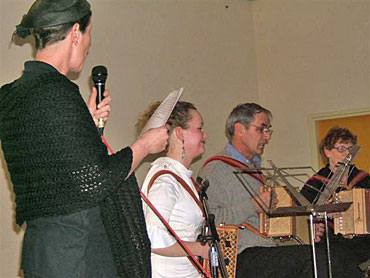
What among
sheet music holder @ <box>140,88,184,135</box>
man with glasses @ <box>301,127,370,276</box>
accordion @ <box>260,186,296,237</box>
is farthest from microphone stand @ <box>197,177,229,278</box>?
man with glasses @ <box>301,127,370,276</box>

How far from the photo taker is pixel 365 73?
523 centimetres

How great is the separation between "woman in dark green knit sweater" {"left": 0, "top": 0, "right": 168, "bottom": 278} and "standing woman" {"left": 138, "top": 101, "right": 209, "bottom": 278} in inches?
34.3

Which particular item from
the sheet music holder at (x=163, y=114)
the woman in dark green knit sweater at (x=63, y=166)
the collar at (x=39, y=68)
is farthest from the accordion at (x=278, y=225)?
the collar at (x=39, y=68)

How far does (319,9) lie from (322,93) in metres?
0.83

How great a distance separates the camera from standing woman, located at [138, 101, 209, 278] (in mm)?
2439

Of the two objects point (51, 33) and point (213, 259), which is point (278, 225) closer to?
point (213, 259)

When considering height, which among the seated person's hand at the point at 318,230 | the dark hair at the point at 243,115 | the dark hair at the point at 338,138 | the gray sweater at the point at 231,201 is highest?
the dark hair at the point at 243,115

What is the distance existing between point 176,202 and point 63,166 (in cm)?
121

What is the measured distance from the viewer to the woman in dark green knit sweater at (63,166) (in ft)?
4.62

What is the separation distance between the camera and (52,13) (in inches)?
58.9

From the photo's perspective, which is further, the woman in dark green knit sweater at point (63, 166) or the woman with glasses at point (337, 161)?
the woman with glasses at point (337, 161)

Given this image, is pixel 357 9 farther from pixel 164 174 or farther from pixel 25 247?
pixel 25 247

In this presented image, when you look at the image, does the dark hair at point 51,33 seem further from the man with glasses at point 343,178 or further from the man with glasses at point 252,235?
the man with glasses at point 343,178

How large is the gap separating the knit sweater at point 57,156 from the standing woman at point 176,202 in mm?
929
